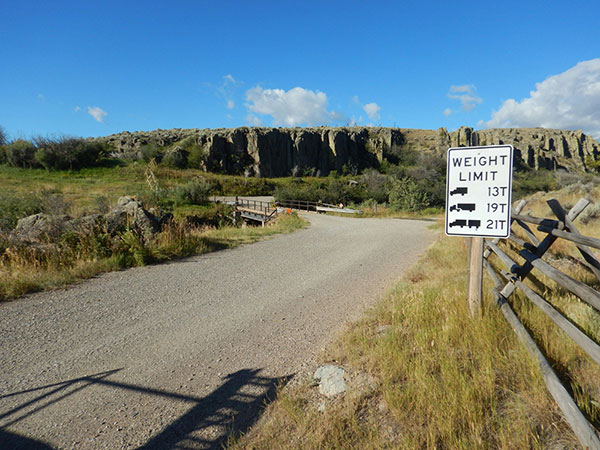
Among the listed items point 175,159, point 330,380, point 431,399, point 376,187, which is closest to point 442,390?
point 431,399

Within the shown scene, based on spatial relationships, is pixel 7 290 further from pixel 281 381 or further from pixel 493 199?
pixel 493 199

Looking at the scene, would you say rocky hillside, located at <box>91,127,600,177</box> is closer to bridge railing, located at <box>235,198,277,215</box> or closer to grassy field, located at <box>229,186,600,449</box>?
bridge railing, located at <box>235,198,277,215</box>

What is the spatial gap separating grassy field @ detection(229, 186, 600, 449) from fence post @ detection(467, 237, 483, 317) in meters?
0.12

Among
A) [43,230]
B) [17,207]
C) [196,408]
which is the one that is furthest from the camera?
[17,207]

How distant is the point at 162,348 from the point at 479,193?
3980 mm

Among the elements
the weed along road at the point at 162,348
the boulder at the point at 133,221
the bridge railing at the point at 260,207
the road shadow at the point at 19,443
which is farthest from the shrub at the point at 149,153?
the road shadow at the point at 19,443

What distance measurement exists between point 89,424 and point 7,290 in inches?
164

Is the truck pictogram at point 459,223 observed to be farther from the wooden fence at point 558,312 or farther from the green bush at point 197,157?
the green bush at point 197,157

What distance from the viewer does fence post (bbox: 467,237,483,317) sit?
337 cm

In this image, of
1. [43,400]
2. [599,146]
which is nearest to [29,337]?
[43,400]

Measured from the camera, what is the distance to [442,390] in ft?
7.41

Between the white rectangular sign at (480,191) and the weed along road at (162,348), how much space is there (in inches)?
82.2

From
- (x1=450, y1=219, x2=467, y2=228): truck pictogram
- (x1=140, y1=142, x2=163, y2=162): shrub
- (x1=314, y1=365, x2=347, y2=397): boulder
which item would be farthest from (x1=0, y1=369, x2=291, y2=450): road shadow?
(x1=140, y1=142, x2=163, y2=162): shrub

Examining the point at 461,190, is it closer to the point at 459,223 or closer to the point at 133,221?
the point at 459,223
